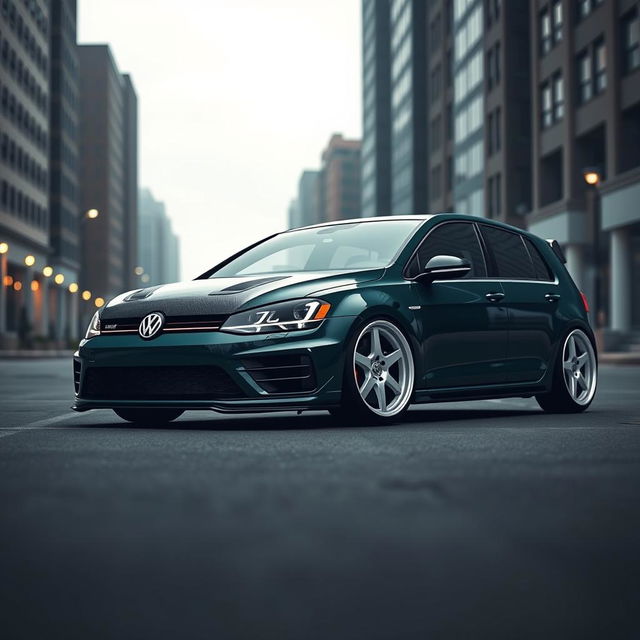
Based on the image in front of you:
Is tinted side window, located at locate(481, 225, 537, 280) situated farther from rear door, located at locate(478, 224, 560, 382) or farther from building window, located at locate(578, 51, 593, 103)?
building window, located at locate(578, 51, 593, 103)

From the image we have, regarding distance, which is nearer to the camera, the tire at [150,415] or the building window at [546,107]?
the tire at [150,415]

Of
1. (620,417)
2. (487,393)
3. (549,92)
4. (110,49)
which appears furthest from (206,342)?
(110,49)

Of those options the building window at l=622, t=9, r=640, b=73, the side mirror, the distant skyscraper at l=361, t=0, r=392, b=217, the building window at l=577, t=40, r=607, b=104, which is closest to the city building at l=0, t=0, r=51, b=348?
the building window at l=577, t=40, r=607, b=104

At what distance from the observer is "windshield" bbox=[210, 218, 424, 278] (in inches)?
360

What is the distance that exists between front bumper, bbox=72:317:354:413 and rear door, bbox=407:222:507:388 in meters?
0.98

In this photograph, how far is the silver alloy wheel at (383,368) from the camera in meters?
8.26

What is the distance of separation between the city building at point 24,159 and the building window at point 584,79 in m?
31.2

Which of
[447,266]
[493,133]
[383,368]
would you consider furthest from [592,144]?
[383,368]

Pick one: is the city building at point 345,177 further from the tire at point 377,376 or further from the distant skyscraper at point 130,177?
the tire at point 377,376

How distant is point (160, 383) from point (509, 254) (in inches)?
140

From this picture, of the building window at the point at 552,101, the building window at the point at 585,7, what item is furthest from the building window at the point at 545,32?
the building window at the point at 585,7

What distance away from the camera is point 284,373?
7.95 m

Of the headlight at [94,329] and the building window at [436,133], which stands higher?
the building window at [436,133]

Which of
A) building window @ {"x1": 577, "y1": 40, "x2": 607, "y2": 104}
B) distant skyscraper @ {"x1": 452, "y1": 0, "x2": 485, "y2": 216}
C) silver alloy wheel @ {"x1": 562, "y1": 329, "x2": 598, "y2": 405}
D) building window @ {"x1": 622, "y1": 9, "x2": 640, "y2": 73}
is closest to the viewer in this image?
silver alloy wheel @ {"x1": 562, "y1": 329, "x2": 598, "y2": 405}
